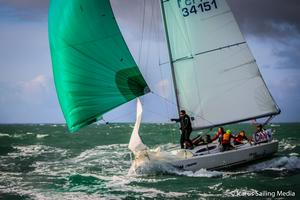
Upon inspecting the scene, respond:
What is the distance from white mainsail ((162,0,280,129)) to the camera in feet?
58.2

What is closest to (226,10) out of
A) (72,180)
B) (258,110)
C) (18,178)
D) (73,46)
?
(258,110)

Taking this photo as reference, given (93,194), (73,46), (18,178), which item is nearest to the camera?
(93,194)

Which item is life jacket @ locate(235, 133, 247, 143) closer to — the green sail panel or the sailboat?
the sailboat

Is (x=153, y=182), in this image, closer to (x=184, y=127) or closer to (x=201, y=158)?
(x=201, y=158)

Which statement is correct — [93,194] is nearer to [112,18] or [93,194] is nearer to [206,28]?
[112,18]

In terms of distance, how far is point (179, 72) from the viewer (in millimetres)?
17375

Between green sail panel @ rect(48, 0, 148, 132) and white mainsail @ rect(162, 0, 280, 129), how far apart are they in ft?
9.24

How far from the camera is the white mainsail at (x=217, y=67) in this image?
17734mm

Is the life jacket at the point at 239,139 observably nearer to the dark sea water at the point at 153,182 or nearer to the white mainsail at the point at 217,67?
the white mainsail at the point at 217,67

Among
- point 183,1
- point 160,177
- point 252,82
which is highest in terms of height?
point 183,1

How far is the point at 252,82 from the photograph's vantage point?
1806 cm

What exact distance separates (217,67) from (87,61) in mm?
5295

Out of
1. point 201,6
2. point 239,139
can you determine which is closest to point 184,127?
point 239,139

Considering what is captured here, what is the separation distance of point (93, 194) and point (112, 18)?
6.25 metres
